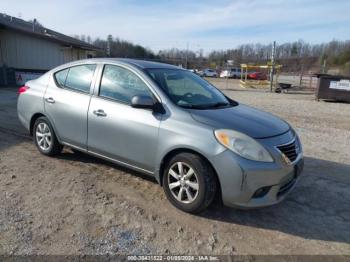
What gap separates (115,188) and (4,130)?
4.11m

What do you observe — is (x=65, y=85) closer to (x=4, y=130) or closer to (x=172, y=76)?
(x=172, y=76)

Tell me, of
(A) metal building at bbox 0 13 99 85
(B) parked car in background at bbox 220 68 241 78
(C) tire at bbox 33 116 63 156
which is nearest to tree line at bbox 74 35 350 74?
(B) parked car in background at bbox 220 68 241 78

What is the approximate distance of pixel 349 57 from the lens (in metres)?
58.1

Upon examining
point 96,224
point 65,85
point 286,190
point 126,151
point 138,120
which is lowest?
point 96,224

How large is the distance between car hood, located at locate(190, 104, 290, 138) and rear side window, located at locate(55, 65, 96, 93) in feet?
5.70

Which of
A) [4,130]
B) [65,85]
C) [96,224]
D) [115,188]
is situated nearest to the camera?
[96,224]

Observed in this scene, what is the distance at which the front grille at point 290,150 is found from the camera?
3.42 metres

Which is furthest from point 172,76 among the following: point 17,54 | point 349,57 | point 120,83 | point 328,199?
point 349,57

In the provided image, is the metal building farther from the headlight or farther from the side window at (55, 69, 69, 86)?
the headlight

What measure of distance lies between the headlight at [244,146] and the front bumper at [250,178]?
2.1 inches

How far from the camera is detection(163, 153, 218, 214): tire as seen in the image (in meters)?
3.32

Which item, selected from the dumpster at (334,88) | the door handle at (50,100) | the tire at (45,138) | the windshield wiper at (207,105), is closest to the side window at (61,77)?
the door handle at (50,100)

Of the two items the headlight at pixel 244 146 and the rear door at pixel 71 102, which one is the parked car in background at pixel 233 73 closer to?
the rear door at pixel 71 102

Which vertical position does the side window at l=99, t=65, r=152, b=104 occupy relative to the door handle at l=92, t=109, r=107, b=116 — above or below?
above
